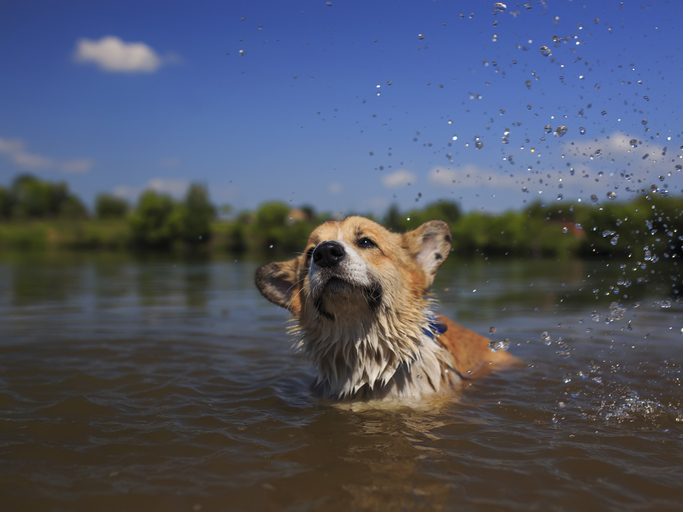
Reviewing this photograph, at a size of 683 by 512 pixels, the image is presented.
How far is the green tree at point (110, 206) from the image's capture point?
5079 inches

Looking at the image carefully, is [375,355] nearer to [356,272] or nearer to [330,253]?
[356,272]

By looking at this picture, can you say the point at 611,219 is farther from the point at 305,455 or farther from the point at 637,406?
the point at 305,455

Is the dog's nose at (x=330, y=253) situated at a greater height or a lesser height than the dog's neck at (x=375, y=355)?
greater

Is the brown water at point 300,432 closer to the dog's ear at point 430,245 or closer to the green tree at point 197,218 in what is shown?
the dog's ear at point 430,245

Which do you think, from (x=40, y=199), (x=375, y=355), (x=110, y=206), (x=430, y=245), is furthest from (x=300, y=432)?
(x=40, y=199)

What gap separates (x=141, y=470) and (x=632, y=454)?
10.6 feet

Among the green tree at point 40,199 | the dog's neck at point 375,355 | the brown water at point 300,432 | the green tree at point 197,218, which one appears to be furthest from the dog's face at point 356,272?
the green tree at point 40,199

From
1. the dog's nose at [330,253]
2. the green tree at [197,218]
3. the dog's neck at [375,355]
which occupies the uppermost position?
the green tree at [197,218]

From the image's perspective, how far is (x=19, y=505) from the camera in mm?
2535

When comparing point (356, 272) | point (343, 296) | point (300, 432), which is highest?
point (356, 272)

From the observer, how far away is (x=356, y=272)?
4.12 metres

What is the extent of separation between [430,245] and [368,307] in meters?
1.13

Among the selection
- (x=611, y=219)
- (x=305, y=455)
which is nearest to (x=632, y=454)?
(x=305, y=455)

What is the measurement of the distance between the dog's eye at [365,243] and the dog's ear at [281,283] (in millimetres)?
840
